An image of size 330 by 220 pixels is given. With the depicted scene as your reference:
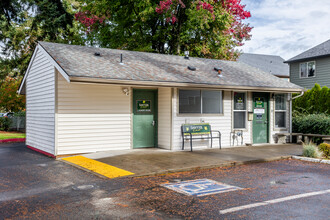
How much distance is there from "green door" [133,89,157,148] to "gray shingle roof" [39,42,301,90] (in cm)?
100

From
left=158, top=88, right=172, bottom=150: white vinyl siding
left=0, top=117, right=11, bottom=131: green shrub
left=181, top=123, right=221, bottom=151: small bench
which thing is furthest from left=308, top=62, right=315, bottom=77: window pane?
left=0, top=117, right=11, bottom=131: green shrub

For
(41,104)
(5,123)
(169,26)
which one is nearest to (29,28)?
(5,123)

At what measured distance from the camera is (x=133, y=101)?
40.6 feet

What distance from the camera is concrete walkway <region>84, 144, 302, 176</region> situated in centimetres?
873

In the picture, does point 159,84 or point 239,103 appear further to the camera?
point 239,103

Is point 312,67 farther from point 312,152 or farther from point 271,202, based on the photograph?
point 271,202

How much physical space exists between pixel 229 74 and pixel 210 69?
3.01 ft

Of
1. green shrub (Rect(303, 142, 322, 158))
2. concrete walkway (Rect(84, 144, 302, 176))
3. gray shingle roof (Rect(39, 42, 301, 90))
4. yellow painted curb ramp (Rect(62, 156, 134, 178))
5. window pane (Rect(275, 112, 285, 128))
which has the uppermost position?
gray shingle roof (Rect(39, 42, 301, 90))

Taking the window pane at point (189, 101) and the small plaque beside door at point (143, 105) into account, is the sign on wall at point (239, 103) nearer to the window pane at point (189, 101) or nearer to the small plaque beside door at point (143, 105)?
the window pane at point (189, 101)

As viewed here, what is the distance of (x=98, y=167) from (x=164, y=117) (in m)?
4.33

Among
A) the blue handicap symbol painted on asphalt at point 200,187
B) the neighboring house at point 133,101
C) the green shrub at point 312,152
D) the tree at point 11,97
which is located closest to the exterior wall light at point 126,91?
the neighboring house at point 133,101

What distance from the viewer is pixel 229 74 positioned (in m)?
14.8

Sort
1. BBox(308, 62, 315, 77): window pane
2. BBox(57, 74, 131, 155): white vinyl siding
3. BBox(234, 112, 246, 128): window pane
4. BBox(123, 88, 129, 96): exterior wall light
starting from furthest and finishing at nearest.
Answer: BBox(308, 62, 315, 77): window pane
BBox(234, 112, 246, 128): window pane
BBox(123, 88, 129, 96): exterior wall light
BBox(57, 74, 131, 155): white vinyl siding

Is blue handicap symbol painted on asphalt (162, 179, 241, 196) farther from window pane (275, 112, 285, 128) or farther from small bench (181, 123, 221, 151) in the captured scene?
window pane (275, 112, 285, 128)
